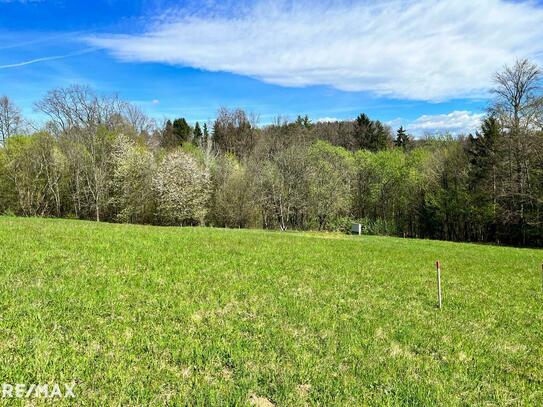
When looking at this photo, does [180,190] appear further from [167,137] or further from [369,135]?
[369,135]

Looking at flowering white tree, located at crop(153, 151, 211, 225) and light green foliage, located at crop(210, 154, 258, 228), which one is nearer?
flowering white tree, located at crop(153, 151, 211, 225)

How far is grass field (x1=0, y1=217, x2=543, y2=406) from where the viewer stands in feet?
16.0

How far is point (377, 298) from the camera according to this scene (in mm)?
9992

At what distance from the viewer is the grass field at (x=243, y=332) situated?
489cm

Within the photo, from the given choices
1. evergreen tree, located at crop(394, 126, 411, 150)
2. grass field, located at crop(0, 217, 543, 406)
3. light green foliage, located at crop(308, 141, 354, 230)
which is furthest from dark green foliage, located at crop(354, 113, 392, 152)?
grass field, located at crop(0, 217, 543, 406)

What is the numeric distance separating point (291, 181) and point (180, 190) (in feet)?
45.8

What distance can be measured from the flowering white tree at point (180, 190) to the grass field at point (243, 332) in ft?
99.5

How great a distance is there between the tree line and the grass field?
29.7m

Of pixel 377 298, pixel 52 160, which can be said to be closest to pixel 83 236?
pixel 377 298

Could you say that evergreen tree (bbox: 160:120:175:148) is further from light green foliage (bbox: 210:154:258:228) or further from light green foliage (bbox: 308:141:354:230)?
light green foliage (bbox: 308:141:354:230)

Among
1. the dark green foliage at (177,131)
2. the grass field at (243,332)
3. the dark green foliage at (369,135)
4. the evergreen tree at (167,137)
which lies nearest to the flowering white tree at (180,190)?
the evergreen tree at (167,137)

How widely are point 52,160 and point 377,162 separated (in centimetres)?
4085

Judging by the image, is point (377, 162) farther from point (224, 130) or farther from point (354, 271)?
point (354, 271)

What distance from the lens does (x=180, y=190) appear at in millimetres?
42562
